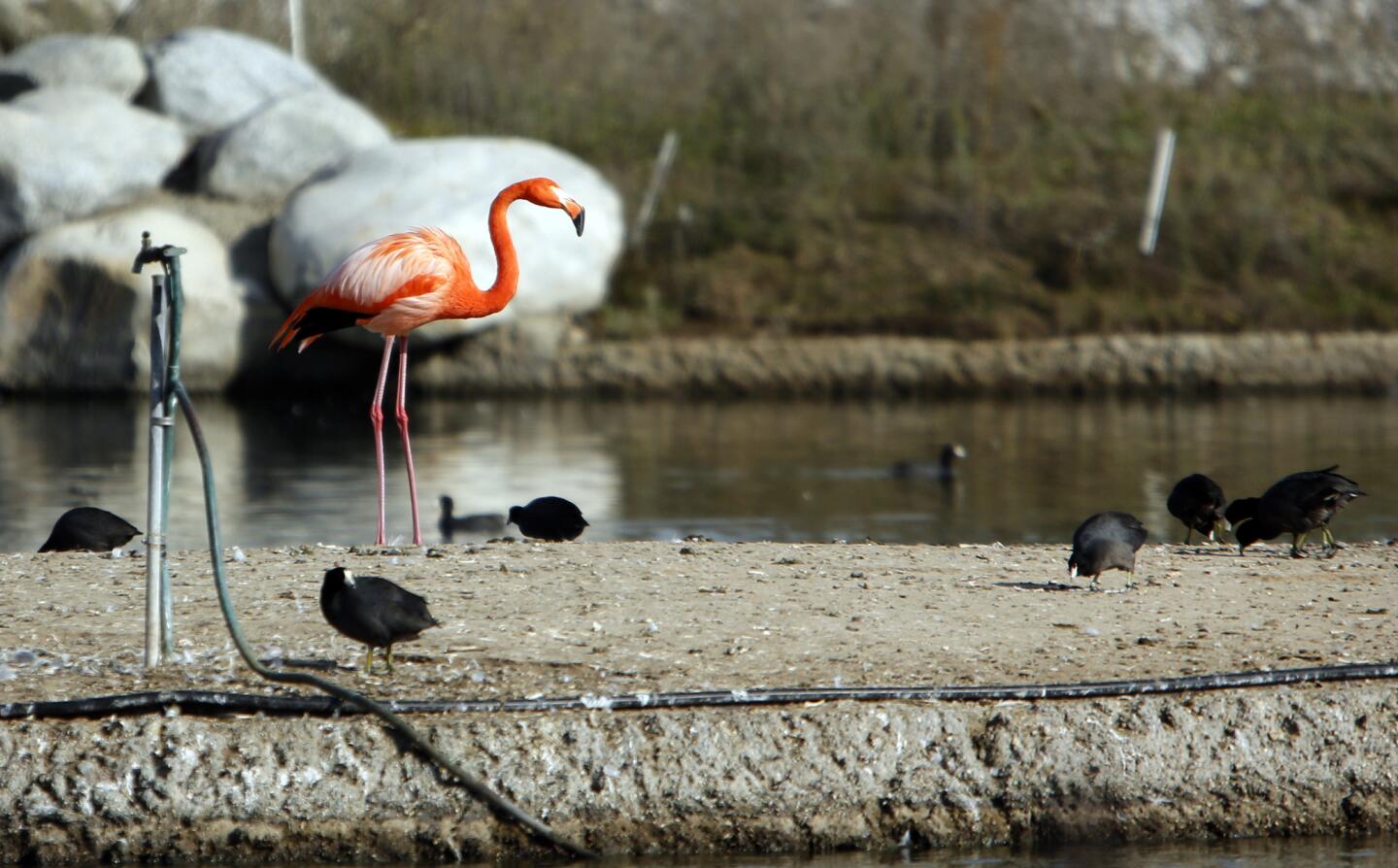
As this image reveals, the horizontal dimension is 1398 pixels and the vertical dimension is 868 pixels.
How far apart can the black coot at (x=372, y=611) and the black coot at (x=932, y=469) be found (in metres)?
9.28

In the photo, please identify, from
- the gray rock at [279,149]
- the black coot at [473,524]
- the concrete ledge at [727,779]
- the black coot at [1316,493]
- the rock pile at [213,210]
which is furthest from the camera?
the gray rock at [279,149]

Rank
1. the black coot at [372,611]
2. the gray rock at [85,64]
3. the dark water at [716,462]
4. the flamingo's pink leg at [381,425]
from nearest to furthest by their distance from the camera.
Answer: the black coot at [372,611] < the flamingo's pink leg at [381,425] < the dark water at [716,462] < the gray rock at [85,64]

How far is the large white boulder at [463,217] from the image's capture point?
19250 mm

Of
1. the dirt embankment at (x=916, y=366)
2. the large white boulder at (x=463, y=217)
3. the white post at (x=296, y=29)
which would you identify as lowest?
the dirt embankment at (x=916, y=366)

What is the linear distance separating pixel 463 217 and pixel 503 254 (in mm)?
10485

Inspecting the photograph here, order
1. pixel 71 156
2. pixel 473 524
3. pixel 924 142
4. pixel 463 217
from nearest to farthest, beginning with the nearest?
pixel 473 524 → pixel 463 217 → pixel 71 156 → pixel 924 142

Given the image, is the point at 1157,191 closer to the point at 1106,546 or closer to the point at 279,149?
the point at 279,149

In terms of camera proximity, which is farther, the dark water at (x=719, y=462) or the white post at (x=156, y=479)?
the dark water at (x=719, y=462)

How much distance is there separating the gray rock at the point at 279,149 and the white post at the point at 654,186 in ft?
11.9

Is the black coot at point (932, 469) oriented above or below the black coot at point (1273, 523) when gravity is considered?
below

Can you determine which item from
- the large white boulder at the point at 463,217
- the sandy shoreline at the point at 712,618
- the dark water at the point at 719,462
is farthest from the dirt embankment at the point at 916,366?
the sandy shoreline at the point at 712,618

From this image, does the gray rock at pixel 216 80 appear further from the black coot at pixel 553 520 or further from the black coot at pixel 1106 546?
the black coot at pixel 1106 546

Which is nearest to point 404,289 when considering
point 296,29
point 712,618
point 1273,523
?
point 712,618

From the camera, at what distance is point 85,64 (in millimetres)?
22266
